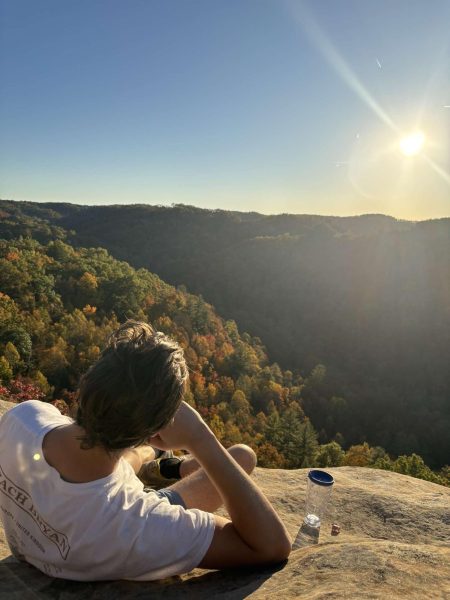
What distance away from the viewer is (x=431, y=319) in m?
84.2

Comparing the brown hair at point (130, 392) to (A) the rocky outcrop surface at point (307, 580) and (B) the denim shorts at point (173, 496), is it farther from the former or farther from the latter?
(B) the denim shorts at point (173, 496)

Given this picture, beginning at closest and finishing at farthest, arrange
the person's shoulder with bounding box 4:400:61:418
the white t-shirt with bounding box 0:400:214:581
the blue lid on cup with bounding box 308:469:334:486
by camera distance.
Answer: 1. the white t-shirt with bounding box 0:400:214:581
2. the person's shoulder with bounding box 4:400:61:418
3. the blue lid on cup with bounding box 308:469:334:486

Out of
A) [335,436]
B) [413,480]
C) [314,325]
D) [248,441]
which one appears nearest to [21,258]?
[248,441]

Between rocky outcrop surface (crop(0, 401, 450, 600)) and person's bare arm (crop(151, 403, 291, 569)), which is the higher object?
person's bare arm (crop(151, 403, 291, 569))

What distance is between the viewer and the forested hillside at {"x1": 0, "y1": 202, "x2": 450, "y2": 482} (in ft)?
192

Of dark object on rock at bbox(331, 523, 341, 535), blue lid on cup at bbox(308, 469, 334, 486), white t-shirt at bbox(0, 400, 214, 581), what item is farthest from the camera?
dark object on rock at bbox(331, 523, 341, 535)

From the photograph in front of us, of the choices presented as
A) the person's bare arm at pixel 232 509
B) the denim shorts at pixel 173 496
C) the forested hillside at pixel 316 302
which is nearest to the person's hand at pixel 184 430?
the person's bare arm at pixel 232 509

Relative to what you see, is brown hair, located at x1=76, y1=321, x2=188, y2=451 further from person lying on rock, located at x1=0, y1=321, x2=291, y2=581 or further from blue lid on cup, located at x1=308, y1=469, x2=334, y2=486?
blue lid on cup, located at x1=308, y1=469, x2=334, y2=486

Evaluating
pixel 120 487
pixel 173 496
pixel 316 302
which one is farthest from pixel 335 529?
pixel 316 302

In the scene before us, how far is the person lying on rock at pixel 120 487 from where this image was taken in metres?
1.39

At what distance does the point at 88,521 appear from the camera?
1.48 meters

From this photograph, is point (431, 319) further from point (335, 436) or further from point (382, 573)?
point (382, 573)

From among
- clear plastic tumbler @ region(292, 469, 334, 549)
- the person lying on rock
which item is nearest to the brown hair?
the person lying on rock

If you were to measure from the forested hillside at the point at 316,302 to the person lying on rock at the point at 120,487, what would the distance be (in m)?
38.4
